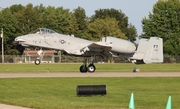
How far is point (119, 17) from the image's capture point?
145 metres

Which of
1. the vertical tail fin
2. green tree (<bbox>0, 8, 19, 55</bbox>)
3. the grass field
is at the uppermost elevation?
green tree (<bbox>0, 8, 19, 55</bbox>)

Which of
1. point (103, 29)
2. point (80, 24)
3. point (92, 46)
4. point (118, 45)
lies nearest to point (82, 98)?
point (92, 46)

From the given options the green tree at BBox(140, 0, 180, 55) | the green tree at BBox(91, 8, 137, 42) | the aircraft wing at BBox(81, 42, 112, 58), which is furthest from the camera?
the green tree at BBox(91, 8, 137, 42)

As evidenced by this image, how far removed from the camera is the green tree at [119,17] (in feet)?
468

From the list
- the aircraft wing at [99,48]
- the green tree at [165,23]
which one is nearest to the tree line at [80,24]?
the green tree at [165,23]

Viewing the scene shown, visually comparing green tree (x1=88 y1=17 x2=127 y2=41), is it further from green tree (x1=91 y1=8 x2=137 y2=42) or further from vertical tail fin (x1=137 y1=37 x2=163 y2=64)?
vertical tail fin (x1=137 y1=37 x2=163 y2=64)

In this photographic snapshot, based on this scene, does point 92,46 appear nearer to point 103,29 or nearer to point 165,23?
point 165,23

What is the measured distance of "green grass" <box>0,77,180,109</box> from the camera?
1848cm

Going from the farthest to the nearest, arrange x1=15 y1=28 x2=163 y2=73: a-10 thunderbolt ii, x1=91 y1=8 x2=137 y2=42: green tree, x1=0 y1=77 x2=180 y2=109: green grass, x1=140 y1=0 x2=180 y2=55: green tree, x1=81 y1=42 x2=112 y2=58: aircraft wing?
1. x1=91 y1=8 x2=137 y2=42: green tree
2. x1=140 y1=0 x2=180 y2=55: green tree
3. x1=15 y1=28 x2=163 y2=73: a-10 thunderbolt ii
4. x1=81 y1=42 x2=112 y2=58: aircraft wing
5. x1=0 y1=77 x2=180 y2=109: green grass

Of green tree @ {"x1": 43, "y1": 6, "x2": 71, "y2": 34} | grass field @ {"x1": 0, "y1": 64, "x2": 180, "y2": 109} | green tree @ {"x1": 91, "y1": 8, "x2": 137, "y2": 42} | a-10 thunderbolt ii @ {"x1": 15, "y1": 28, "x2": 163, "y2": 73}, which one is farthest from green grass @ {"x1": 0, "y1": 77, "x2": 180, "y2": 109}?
green tree @ {"x1": 91, "y1": 8, "x2": 137, "y2": 42}

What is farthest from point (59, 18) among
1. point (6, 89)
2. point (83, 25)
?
point (6, 89)

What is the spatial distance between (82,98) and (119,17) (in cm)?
12560

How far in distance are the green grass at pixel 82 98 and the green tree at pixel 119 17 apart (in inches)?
4377

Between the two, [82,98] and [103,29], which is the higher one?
[103,29]
